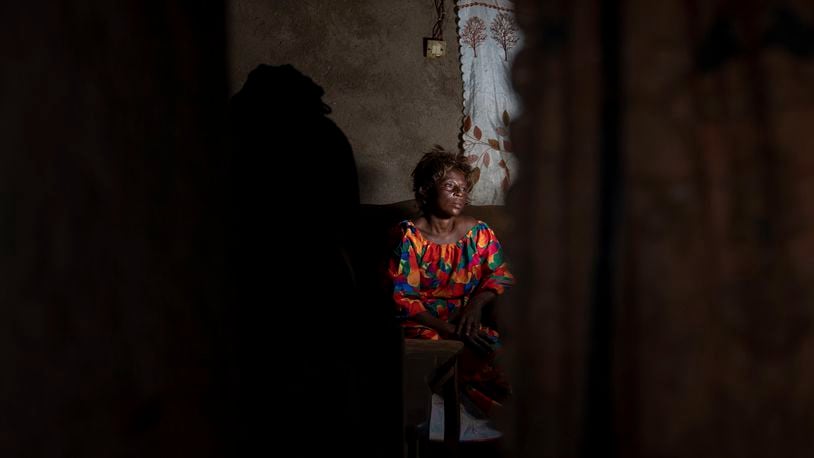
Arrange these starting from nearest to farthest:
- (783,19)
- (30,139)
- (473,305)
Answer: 1. (783,19)
2. (30,139)
3. (473,305)

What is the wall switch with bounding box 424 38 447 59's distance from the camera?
384 cm

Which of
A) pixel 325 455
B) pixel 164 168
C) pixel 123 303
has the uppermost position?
pixel 164 168

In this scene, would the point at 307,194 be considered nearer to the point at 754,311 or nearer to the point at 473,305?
the point at 473,305

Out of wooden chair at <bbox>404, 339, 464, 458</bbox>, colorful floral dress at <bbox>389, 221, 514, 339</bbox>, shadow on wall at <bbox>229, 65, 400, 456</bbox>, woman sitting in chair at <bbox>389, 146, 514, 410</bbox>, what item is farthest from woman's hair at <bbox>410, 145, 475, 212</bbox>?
wooden chair at <bbox>404, 339, 464, 458</bbox>

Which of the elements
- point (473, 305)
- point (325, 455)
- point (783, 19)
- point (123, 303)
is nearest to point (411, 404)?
point (325, 455)

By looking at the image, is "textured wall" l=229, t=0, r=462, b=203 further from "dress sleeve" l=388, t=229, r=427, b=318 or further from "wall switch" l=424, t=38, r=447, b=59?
"dress sleeve" l=388, t=229, r=427, b=318

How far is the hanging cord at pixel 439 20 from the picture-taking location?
→ 12.7ft

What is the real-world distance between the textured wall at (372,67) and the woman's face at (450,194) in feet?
2.17

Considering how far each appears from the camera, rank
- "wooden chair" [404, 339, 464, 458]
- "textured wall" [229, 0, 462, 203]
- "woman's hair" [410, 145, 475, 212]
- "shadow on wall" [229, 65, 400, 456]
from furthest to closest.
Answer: "textured wall" [229, 0, 462, 203] → "woman's hair" [410, 145, 475, 212] → "wooden chair" [404, 339, 464, 458] → "shadow on wall" [229, 65, 400, 456]

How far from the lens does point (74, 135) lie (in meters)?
0.61

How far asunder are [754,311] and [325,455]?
4.39 feet

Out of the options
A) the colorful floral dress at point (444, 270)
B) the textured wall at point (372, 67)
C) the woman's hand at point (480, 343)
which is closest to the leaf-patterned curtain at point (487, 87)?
the textured wall at point (372, 67)

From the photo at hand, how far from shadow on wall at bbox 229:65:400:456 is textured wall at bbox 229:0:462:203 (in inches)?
4.0

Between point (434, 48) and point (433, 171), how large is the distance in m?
1.00
